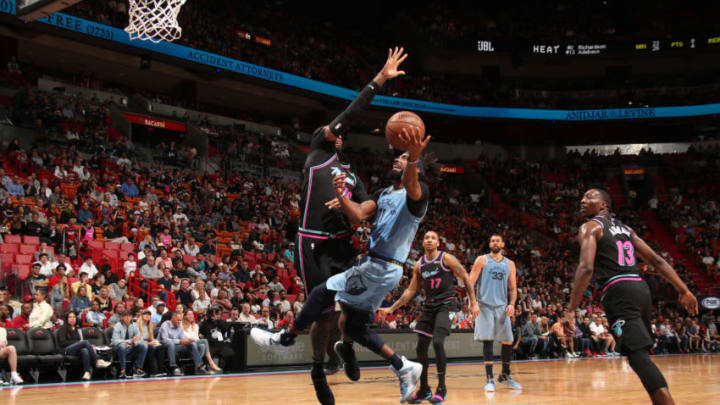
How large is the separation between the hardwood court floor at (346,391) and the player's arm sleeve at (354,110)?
136 inches

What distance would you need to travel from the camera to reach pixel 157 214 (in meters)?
19.1

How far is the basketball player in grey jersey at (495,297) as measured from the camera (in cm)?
1097

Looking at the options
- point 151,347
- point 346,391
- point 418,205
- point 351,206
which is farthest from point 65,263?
point 418,205

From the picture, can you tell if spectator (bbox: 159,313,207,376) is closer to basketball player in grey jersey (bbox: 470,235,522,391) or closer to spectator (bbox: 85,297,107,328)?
spectator (bbox: 85,297,107,328)

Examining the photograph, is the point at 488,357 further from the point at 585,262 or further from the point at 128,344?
the point at 128,344

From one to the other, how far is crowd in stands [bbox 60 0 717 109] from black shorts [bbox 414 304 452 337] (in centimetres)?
2459

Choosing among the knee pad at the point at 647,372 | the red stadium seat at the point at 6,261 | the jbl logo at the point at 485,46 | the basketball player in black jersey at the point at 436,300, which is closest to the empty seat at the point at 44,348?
the red stadium seat at the point at 6,261

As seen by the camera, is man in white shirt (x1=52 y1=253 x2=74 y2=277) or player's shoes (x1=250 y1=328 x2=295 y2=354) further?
man in white shirt (x1=52 y1=253 x2=74 y2=277)

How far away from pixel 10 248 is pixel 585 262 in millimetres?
13128

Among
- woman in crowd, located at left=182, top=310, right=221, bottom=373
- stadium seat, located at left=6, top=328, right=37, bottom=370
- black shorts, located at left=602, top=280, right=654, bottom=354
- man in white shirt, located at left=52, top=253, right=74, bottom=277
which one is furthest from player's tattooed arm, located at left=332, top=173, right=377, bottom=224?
man in white shirt, located at left=52, top=253, right=74, bottom=277

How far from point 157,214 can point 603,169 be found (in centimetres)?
2797

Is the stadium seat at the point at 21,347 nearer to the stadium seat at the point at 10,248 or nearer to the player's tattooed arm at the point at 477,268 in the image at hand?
the stadium seat at the point at 10,248

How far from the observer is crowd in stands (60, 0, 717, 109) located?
3453cm

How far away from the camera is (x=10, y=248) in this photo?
15.0 meters
